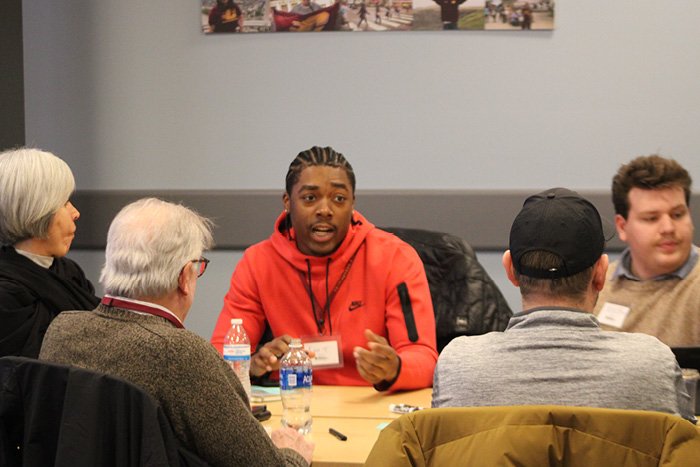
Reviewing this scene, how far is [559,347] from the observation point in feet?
5.62

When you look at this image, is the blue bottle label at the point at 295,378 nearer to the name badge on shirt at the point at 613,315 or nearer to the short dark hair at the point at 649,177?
the name badge on shirt at the point at 613,315

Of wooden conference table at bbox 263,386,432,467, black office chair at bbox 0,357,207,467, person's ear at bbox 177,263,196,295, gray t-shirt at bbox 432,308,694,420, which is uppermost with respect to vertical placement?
person's ear at bbox 177,263,196,295

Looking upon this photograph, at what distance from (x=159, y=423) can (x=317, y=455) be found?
55 cm

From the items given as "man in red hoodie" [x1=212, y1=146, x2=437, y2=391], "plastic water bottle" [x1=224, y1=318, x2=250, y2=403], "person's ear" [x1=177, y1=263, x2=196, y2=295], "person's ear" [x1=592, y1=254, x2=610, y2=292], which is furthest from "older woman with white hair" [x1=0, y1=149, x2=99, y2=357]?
"person's ear" [x1=592, y1=254, x2=610, y2=292]

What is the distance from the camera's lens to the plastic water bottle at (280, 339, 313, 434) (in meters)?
2.43

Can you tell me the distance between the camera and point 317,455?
220cm

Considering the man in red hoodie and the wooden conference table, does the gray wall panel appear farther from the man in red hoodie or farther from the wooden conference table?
the wooden conference table

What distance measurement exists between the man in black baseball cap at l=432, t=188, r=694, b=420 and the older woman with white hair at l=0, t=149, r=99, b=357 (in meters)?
1.35

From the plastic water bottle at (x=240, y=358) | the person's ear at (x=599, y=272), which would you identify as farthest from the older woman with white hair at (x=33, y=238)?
the person's ear at (x=599, y=272)

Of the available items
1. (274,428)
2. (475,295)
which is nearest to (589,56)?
(475,295)

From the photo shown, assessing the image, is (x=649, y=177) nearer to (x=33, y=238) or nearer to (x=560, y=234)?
(x=560, y=234)

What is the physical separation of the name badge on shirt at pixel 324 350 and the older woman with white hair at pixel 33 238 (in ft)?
2.46

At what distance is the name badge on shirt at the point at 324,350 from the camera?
2.95 m

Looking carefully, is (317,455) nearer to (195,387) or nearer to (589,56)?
(195,387)
